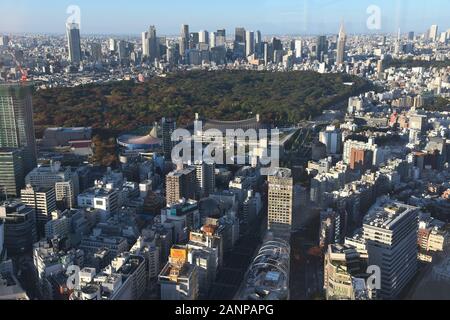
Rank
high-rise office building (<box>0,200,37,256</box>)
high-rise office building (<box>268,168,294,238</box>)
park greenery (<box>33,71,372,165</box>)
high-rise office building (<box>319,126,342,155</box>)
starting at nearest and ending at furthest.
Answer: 1. high-rise office building (<box>0,200,37,256</box>)
2. high-rise office building (<box>268,168,294,238</box>)
3. high-rise office building (<box>319,126,342,155</box>)
4. park greenery (<box>33,71,372,165</box>)

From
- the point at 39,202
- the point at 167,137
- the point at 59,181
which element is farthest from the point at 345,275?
the point at 167,137

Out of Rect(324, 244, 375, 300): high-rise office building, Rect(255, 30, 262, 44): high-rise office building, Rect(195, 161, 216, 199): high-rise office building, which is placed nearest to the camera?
Rect(324, 244, 375, 300): high-rise office building

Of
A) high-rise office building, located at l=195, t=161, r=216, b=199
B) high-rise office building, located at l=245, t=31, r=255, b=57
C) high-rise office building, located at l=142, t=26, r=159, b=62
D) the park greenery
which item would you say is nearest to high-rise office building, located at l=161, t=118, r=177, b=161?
the park greenery

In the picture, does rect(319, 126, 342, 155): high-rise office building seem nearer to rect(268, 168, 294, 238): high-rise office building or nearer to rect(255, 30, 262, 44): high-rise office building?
rect(255, 30, 262, 44): high-rise office building

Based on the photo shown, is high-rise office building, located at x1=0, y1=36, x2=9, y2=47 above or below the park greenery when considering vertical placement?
above

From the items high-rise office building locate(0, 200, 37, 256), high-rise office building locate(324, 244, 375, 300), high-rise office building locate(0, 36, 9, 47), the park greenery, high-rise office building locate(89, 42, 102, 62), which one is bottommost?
high-rise office building locate(0, 200, 37, 256)

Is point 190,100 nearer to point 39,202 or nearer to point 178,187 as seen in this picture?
point 178,187
